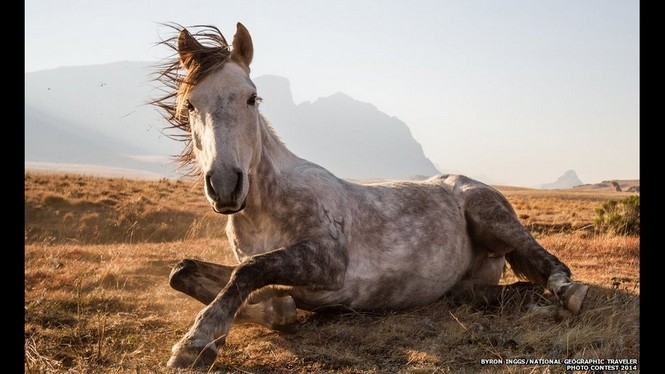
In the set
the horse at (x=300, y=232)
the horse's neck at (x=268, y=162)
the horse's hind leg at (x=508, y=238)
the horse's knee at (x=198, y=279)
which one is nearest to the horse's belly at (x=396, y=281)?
Answer: the horse at (x=300, y=232)

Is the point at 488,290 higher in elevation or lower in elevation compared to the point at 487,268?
lower

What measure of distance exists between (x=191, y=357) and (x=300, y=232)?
1.55m

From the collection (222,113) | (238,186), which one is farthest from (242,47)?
(238,186)

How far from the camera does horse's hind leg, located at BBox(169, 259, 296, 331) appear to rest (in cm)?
446

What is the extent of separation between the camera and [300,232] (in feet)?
15.8

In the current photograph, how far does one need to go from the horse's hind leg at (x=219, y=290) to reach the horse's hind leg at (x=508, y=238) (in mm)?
2663

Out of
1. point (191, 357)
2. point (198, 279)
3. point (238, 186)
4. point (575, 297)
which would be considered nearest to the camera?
point (191, 357)

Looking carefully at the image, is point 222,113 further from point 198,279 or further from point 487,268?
point 487,268

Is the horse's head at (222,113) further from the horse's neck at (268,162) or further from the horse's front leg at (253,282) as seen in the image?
the horse's front leg at (253,282)

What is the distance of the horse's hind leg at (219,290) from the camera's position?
14.6ft

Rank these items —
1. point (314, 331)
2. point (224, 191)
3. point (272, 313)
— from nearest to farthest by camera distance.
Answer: point (224, 191) < point (272, 313) < point (314, 331)

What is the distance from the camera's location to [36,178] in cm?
2406
